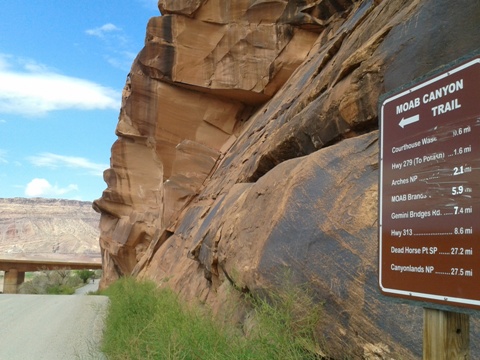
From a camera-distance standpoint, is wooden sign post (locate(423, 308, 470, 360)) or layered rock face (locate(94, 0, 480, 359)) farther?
layered rock face (locate(94, 0, 480, 359))

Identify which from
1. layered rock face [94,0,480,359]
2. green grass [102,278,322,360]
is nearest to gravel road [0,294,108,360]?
green grass [102,278,322,360]

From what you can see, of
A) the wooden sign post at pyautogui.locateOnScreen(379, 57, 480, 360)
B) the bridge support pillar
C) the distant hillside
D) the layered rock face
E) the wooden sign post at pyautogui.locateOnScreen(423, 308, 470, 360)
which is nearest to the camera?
the wooden sign post at pyautogui.locateOnScreen(379, 57, 480, 360)

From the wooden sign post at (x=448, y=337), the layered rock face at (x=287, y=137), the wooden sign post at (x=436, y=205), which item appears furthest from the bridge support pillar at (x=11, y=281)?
the wooden sign post at (x=448, y=337)

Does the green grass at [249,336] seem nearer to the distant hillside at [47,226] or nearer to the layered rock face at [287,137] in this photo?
the layered rock face at [287,137]

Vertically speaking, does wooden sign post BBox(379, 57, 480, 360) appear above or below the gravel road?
above

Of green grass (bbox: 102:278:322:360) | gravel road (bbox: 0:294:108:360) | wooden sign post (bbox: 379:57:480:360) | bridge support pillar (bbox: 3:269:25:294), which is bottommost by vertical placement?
bridge support pillar (bbox: 3:269:25:294)

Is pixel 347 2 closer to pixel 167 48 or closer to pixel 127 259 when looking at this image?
pixel 167 48

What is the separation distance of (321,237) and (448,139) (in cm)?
268

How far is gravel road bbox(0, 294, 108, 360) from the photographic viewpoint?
8.43 meters

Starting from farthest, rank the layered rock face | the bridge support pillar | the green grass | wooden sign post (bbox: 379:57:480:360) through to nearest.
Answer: the bridge support pillar, the layered rock face, the green grass, wooden sign post (bbox: 379:57:480:360)

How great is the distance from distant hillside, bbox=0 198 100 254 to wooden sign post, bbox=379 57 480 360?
99.6 meters

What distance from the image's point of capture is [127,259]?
81.9 feet

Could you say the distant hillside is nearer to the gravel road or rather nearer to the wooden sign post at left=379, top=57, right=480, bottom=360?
the gravel road

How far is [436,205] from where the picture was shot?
2.24 meters
